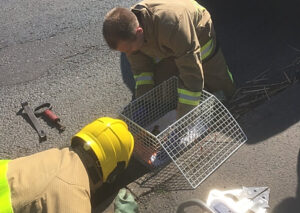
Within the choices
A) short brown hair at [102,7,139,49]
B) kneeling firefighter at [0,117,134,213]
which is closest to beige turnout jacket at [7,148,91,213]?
kneeling firefighter at [0,117,134,213]

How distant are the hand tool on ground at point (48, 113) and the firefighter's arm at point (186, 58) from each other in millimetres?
1388

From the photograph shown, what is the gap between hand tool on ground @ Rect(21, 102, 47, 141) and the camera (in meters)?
3.79

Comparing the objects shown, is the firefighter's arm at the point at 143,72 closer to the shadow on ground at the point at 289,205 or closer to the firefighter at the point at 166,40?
the firefighter at the point at 166,40

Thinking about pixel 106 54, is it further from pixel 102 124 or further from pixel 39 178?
pixel 39 178

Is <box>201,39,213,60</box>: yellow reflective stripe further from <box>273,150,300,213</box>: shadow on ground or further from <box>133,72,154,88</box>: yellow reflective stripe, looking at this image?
<box>273,150,300,213</box>: shadow on ground

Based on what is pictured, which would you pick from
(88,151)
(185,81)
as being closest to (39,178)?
(88,151)

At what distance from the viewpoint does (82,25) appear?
5.37 meters

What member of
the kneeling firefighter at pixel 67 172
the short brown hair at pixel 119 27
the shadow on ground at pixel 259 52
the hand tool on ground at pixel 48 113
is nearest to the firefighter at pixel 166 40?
the short brown hair at pixel 119 27

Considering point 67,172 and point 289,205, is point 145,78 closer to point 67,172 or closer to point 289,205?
point 67,172

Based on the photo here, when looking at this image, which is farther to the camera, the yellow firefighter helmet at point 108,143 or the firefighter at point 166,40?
the firefighter at point 166,40

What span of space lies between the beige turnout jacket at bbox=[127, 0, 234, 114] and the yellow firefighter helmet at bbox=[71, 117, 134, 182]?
2.79 ft

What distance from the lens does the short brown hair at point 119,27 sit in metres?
2.85

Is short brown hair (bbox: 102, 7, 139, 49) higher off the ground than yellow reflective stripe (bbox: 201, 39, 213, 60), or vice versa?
short brown hair (bbox: 102, 7, 139, 49)

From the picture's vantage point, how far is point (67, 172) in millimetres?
2365
